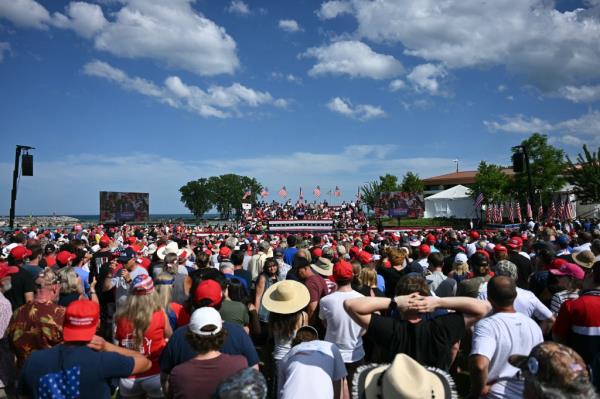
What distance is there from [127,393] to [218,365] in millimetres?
1431

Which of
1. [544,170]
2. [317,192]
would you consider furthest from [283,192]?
[544,170]

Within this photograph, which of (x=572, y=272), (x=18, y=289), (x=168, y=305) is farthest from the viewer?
(x=18, y=289)

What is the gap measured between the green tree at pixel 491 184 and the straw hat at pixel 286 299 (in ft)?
172

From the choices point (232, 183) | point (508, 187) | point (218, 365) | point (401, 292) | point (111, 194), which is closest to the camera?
point (218, 365)

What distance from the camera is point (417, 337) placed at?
290cm

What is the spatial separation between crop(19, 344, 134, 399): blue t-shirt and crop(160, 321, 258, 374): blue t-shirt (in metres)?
0.42

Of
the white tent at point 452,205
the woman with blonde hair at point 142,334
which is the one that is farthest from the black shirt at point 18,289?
the white tent at point 452,205

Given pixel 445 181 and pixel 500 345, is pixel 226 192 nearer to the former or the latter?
pixel 445 181

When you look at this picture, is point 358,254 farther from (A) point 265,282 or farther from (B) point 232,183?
(B) point 232,183

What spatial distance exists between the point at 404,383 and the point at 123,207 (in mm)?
45400

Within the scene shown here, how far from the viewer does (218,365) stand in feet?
9.12

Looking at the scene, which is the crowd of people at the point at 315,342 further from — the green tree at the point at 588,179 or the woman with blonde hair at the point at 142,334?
the green tree at the point at 588,179

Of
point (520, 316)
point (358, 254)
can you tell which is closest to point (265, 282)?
point (358, 254)

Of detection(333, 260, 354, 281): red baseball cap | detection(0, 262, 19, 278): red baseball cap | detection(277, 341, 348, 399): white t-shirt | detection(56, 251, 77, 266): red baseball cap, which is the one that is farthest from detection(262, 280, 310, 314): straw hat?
detection(56, 251, 77, 266): red baseball cap
